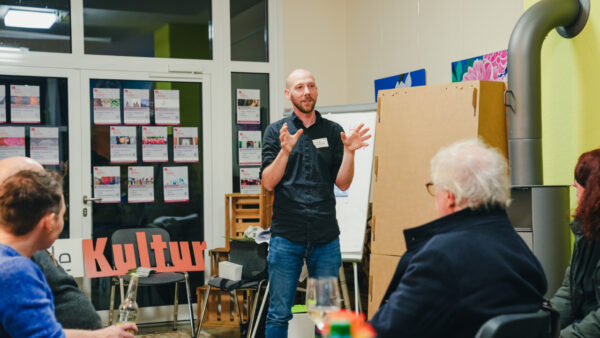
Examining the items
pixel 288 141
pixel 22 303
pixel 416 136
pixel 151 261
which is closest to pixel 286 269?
pixel 288 141

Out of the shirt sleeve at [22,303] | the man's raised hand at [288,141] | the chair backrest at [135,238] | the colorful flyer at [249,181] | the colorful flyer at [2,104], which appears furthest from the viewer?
the colorful flyer at [249,181]

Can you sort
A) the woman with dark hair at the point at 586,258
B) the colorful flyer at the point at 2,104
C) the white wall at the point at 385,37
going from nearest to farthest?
the woman with dark hair at the point at 586,258 < the white wall at the point at 385,37 < the colorful flyer at the point at 2,104

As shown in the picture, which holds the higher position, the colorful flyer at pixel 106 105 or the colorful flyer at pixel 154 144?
the colorful flyer at pixel 106 105

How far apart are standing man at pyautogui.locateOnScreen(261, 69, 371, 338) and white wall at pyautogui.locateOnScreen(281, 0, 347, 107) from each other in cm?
225

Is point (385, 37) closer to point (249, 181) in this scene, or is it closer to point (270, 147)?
point (249, 181)

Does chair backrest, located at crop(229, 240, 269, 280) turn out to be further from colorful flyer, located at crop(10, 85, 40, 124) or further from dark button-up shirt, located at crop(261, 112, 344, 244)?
colorful flyer, located at crop(10, 85, 40, 124)

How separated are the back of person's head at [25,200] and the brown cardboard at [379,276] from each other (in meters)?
2.64

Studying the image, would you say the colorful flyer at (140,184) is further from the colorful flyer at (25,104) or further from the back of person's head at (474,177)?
the back of person's head at (474,177)

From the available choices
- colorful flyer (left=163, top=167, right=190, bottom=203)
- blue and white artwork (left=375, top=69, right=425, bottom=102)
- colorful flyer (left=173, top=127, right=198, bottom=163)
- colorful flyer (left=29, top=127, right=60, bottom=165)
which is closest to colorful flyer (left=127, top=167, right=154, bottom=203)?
colorful flyer (left=163, top=167, right=190, bottom=203)

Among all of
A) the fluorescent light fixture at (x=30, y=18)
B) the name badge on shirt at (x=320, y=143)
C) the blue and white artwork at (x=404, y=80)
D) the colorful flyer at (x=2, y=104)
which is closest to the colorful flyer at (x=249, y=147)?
the blue and white artwork at (x=404, y=80)

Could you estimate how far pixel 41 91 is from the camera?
516 cm

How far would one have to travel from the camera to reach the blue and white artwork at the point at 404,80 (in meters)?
4.91

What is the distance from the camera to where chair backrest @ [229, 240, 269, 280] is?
4.82 meters

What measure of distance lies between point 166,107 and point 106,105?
502 millimetres
